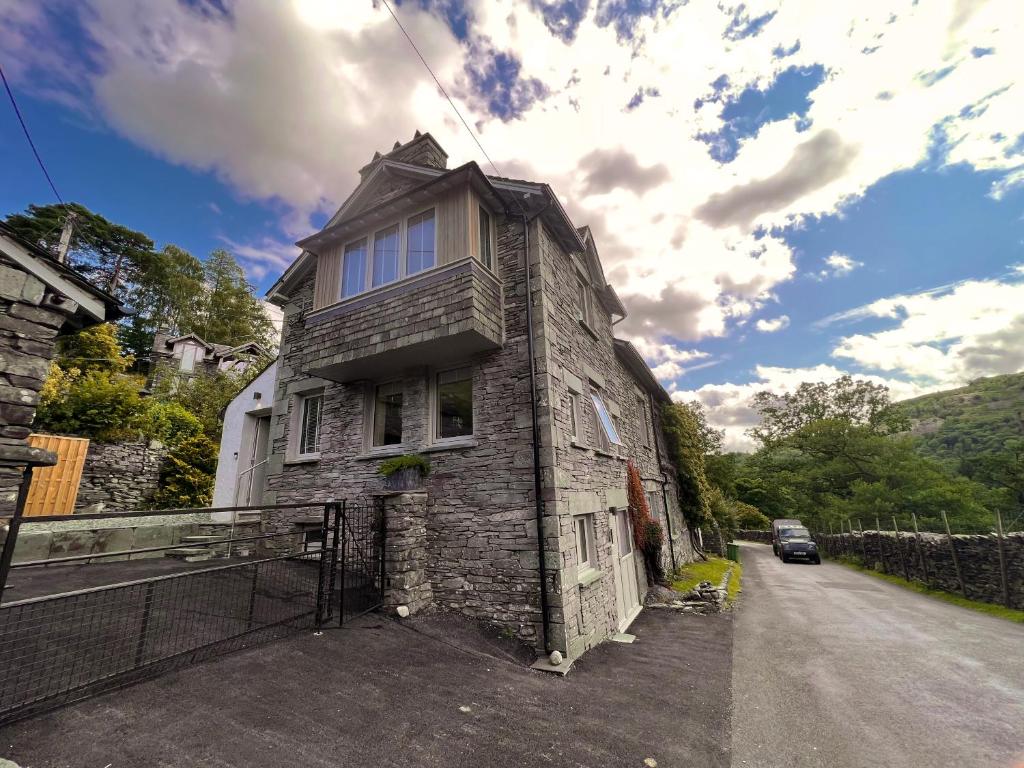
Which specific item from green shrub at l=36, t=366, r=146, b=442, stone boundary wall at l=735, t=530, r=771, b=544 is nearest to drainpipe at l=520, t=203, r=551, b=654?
green shrub at l=36, t=366, r=146, b=442

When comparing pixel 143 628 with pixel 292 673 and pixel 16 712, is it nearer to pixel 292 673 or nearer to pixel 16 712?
pixel 16 712

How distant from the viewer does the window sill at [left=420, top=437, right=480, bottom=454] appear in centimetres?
777

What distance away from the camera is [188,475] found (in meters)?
16.3

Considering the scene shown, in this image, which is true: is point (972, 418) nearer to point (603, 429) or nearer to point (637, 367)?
point (637, 367)

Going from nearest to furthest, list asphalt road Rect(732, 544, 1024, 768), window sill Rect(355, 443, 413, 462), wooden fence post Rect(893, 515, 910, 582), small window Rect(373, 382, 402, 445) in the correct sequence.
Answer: asphalt road Rect(732, 544, 1024, 768), window sill Rect(355, 443, 413, 462), small window Rect(373, 382, 402, 445), wooden fence post Rect(893, 515, 910, 582)

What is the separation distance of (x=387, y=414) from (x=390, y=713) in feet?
19.2

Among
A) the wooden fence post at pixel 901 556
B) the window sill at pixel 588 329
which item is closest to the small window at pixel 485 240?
the window sill at pixel 588 329

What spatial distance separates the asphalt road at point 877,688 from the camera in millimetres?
4383

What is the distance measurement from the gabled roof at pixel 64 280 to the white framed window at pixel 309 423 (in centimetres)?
568

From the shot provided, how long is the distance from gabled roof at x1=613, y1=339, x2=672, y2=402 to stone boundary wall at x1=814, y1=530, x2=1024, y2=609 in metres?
10.5

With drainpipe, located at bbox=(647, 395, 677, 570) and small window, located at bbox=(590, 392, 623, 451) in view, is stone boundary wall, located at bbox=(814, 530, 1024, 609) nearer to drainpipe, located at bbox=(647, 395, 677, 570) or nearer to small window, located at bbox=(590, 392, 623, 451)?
drainpipe, located at bbox=(647, 395, 677, 570)

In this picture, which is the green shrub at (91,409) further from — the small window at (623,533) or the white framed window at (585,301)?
the small window at (623,533)

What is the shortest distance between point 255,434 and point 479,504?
30.3ft

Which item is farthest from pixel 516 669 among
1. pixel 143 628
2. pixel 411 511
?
pixel 143 628
